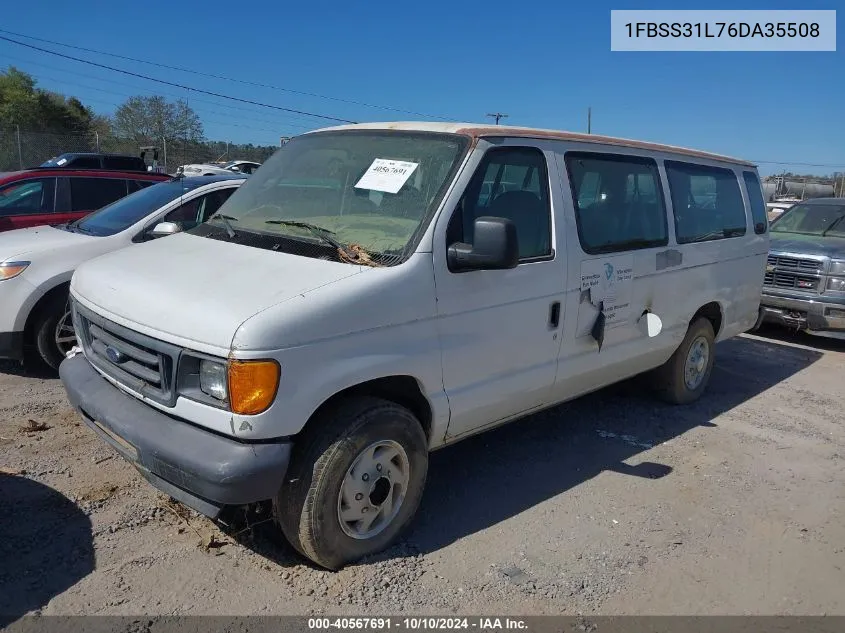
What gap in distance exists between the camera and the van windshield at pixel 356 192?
334 centimetres

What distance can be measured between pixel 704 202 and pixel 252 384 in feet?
13.9

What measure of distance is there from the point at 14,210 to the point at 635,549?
7709 millimetres

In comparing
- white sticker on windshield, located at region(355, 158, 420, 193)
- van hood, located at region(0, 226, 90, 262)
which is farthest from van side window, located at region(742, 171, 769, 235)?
van hood, located at region(0, 226, 90, 262)

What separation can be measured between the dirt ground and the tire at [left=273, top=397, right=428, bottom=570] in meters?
0.16

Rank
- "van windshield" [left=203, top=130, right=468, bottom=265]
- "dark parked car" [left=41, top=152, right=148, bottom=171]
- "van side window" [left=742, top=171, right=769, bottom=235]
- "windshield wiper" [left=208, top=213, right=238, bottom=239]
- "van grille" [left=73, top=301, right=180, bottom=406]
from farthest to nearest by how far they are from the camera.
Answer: "dark parked car" [left=41, top=152, right=148, bottom=171], "van side window" [left=742, top=171, right=769, bottom=235], "windshield wiper" [left=208, top=213, right=238, bottom=239], "van windshield" [left=203, top=130, right=468, bottom=265], "van grille" [left=73, top=301, right=180, bottom=406]

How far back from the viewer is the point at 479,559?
11.0ft

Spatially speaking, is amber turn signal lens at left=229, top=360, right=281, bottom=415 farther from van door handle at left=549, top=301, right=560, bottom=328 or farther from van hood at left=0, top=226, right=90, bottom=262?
van hood at left=0, top=226, right=90, bottom=262

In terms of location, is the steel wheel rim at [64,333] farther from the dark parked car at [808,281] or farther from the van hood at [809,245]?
the van hood at [809,245]

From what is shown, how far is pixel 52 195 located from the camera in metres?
8.08

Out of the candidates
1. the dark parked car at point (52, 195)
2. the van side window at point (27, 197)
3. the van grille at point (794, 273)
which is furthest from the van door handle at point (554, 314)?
the van side window at point (27, 197)

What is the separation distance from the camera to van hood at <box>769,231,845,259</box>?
325 inches

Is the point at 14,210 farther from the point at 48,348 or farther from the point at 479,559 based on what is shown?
the point at 479,559

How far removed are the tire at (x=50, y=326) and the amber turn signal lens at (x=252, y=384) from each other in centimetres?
344

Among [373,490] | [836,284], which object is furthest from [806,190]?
[373,490]
